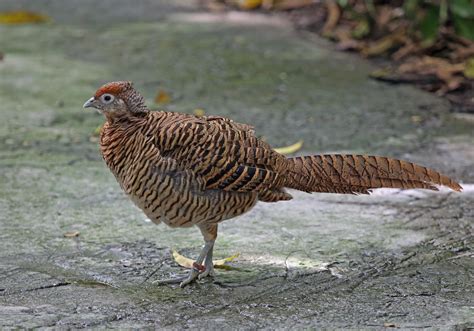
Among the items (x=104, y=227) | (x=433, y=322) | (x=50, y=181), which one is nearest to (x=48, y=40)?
(x=50, y=181)

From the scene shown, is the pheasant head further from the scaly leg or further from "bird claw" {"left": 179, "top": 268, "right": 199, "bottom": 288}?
"bird claw" {"left": 179, "top": 268, "right": 199, "bottom": 288}

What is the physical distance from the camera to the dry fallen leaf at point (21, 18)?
933 centimetres

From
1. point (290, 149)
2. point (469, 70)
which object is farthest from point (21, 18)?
point (469, 70)

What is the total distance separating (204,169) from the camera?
4.16 meters

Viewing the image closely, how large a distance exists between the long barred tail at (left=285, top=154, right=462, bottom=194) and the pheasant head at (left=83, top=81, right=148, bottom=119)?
2.64 ft

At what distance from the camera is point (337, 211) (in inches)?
207

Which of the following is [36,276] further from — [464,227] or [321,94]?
[321,94]

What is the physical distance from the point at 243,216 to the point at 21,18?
→ 5.02 meters

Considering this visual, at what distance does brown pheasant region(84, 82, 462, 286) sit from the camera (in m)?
4.14

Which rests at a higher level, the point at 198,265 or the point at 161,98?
the point at 198,265

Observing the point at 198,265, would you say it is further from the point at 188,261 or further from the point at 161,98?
the point at 161,98

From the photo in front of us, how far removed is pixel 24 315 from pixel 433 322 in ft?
5.63

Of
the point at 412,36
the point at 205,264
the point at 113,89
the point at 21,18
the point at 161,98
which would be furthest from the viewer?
the point at 21,18

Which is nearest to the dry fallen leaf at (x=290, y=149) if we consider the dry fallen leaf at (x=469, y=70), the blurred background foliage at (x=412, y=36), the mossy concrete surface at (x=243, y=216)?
the mossy concrete surface at (x=243, y=216)
